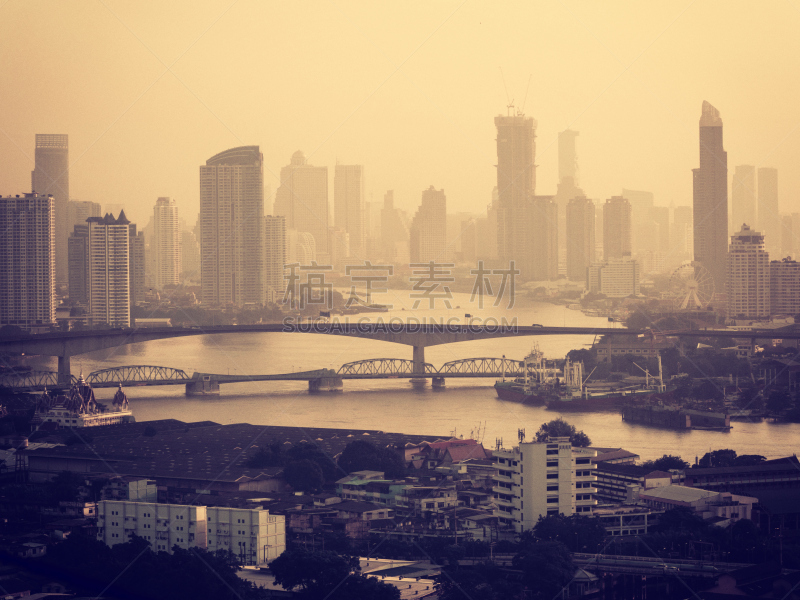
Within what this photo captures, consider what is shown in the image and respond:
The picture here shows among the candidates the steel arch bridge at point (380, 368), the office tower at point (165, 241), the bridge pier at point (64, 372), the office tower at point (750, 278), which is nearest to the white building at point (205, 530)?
the steel arch bridge at point (380, 368)

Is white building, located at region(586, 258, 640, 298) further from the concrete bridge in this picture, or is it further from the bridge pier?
the bridge pier

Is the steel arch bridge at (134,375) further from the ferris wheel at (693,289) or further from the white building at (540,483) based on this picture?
the ferris wheel at (693,289)

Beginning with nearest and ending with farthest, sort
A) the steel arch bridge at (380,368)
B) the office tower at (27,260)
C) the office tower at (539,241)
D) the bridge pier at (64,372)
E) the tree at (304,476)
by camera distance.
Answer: the tree at (304,476) < the bridge pier at (64,372) < the steel arch bridge at (380,368) < the office tower at (27,260) < the office tower at (539,241)

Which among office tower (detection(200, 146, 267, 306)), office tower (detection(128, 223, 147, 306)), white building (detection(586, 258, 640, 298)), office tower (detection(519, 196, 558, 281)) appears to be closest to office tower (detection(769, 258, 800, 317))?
white building (detection(586, 258, 640, 298))

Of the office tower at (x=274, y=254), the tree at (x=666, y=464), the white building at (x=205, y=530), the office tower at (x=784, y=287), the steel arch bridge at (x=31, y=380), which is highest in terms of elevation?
the office tower at (x=274, y=254)

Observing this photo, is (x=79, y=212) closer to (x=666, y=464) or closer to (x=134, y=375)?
(x=134, y=375)

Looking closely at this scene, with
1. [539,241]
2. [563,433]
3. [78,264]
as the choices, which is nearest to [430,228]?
[539,241]

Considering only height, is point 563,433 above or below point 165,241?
below

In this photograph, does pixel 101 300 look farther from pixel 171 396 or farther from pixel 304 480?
pixel 304 480
